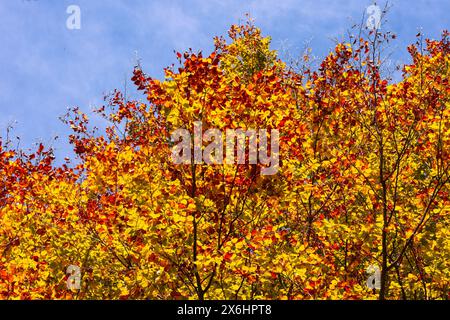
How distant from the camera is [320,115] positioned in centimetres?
1156

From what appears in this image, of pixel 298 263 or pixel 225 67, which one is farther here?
pixel 225 67

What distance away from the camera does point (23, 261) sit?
10727 mm

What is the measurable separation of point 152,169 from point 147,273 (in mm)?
2044

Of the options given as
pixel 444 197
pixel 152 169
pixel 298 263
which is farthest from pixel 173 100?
pixel 444 197

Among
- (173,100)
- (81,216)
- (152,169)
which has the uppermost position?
(173,100)

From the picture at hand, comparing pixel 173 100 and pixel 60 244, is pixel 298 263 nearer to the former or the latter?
pixel 173 100

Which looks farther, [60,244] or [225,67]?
[225,67]

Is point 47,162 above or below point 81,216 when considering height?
above

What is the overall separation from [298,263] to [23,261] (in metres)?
6.02
